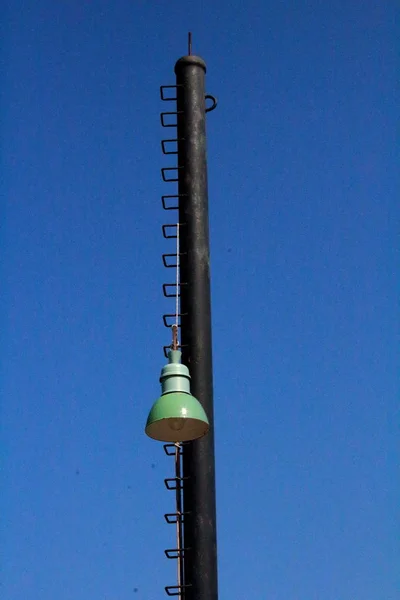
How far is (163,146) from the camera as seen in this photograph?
8078mm

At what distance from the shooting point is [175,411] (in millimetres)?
6855

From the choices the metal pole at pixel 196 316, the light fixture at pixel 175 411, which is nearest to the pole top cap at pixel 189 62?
the metal pole at pixel 196 316

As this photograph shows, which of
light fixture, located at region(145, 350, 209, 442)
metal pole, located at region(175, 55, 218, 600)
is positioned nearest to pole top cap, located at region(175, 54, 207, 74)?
metal pole, located at region(175, 55, 218, 600)

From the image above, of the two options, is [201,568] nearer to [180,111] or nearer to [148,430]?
[148,430]

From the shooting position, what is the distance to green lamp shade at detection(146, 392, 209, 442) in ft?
22.6

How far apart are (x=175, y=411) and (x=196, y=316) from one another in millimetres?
901

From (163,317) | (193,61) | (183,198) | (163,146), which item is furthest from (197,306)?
(193,61)

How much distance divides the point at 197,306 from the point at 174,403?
892 millimetres

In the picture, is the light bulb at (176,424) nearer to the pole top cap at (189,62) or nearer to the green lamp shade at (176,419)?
the green lamp shade at (176,419)

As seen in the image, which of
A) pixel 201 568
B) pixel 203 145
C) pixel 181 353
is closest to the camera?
pixel 201 568

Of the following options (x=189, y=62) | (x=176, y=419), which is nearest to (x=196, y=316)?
(x=176, y=419)

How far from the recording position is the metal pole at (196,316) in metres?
6.90

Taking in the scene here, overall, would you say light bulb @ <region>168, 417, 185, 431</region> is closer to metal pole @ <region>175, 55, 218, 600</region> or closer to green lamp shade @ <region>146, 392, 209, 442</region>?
green lamp shade @ <region>146, 392, 209, 442</region>

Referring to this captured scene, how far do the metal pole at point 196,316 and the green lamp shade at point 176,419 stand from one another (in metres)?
0.11
